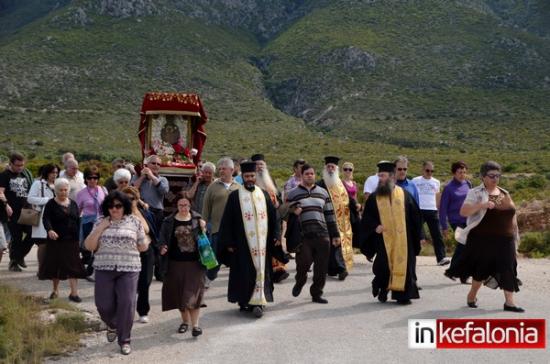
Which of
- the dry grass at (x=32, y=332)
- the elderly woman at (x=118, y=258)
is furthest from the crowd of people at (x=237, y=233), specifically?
the dry grass at (x=32, y=332)

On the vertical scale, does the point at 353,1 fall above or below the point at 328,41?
above

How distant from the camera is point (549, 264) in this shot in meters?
13.9

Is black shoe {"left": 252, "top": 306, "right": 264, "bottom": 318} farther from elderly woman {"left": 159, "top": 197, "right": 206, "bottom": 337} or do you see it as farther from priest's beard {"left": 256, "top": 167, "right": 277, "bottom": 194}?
priest's beard {"left": 256, "top": 167, "right": 277, "bottom": 194}

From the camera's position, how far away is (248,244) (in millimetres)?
9352

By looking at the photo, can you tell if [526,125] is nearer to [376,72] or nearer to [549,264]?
[376,72]

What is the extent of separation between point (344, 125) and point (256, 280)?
49345mm

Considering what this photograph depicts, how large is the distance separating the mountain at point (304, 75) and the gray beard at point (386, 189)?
1390 inches

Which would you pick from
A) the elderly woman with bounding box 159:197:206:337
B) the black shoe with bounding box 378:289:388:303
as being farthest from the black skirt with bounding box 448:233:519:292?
the elderly woman with bounding box 159:197:206:337

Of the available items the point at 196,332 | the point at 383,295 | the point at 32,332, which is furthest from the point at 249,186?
the point at 32,332

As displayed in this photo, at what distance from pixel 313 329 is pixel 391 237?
212 centimetres

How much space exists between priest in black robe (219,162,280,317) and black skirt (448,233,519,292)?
2554 mm

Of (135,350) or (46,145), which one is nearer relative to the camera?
(135,350)

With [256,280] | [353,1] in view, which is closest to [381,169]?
[256,280]

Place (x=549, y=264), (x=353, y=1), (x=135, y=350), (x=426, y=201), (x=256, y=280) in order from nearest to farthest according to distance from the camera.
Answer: (x=135, y=350), (x=256, y=280), (x=426, y=201), (x=549, y=264), (x=353, y=1)
